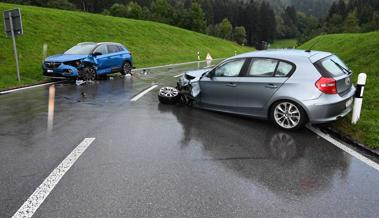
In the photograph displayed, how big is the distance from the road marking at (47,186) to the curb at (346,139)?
4.58 meters

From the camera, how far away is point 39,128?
7203 mm

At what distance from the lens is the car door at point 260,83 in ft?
23.8

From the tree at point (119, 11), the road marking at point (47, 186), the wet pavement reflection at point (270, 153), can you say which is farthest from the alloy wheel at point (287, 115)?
the tree at point (119, 11)

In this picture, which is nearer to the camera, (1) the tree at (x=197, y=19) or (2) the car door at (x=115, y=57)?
(2) the car door at (x=115, y=57)

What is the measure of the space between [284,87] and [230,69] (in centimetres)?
155

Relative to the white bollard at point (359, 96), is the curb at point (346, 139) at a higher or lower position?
lower

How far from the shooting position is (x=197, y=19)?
87.2 metres

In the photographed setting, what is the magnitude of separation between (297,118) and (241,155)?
194cm

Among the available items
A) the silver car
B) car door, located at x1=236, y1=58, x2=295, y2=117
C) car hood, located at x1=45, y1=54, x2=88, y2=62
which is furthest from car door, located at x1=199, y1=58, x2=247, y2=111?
car hood, located at x1=45, y1=54, x2=88, y2=62

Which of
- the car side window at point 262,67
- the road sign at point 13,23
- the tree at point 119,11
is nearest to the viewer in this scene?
the car side window at point 262,67

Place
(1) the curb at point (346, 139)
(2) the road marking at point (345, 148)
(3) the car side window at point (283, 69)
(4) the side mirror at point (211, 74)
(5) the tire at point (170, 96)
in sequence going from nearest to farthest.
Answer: (2) the road marking at point (345, 148), (1) the curb at point (346, 139), (3) the car side window at point (283, 69), (4) the side mirror at point (211, 74), (5) the tire at point (170, 96)

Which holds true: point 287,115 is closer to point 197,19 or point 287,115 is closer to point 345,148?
point 345,148

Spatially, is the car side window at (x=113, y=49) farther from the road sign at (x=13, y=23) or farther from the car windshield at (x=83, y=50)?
the road sign at (x=13, y=23)

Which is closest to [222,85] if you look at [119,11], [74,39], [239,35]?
[74,39]
